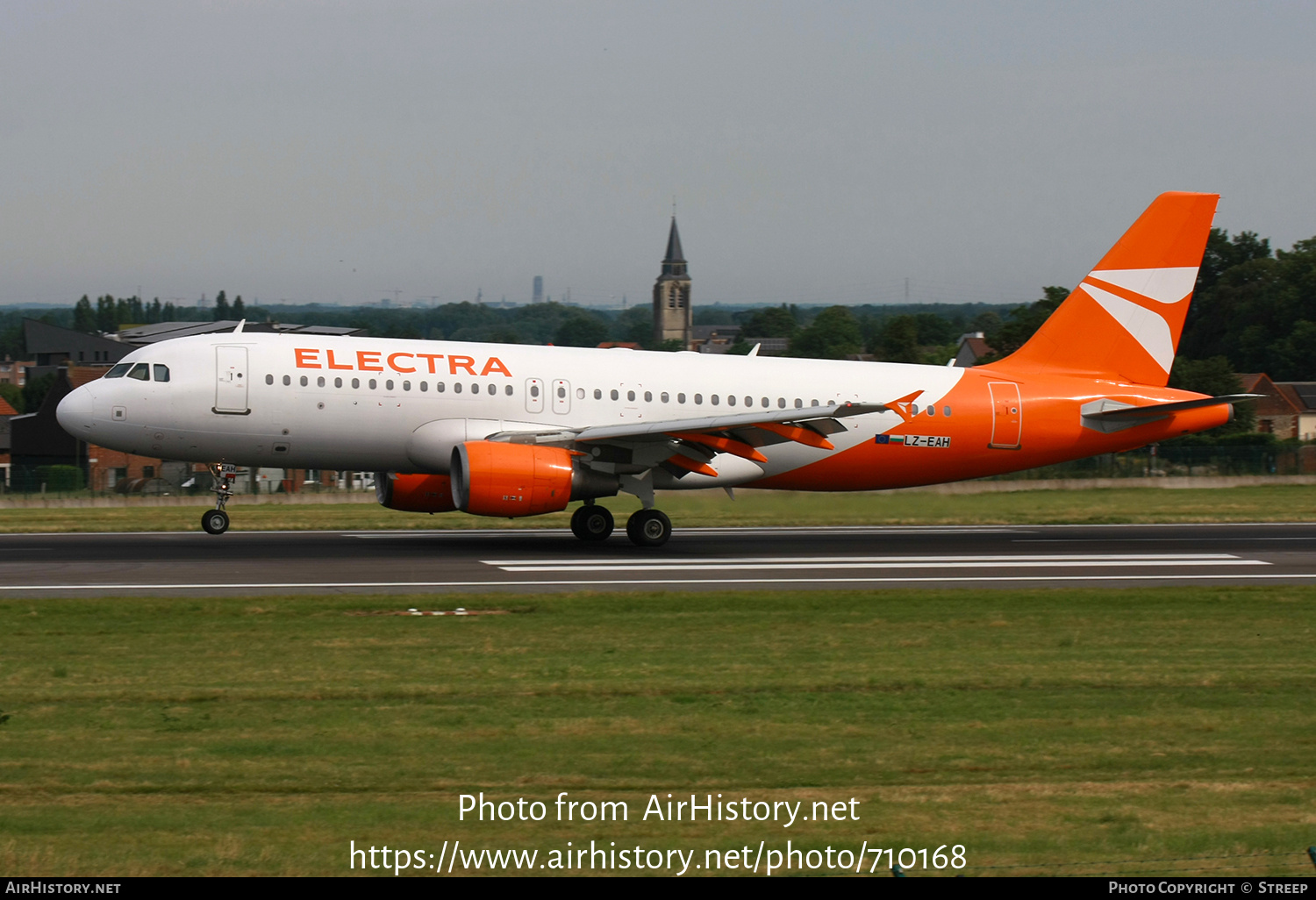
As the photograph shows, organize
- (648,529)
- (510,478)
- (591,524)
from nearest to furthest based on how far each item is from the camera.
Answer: (510,478) → (648,529) → (591,524)

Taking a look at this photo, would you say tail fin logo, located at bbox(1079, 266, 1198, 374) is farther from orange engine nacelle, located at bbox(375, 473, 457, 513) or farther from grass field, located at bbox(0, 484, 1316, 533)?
orange engine nacelle, located at bbox(375, 473, 457, 513)

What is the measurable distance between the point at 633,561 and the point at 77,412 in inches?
410

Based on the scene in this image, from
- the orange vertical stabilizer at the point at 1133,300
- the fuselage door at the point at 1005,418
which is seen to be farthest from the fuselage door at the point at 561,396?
the orange vertical stabilizer at the point at 1133,300

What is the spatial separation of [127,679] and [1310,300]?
106 meters

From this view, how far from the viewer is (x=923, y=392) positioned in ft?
88.1

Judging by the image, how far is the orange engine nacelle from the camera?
82.2 ft

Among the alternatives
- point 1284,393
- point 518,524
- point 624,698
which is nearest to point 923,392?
point 518,524

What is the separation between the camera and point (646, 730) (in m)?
10.4

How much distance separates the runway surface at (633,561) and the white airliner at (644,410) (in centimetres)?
127

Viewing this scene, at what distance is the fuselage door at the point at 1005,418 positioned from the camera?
27.0 meters

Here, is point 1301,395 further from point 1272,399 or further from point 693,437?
point 693,437

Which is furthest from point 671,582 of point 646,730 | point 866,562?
point 646,730

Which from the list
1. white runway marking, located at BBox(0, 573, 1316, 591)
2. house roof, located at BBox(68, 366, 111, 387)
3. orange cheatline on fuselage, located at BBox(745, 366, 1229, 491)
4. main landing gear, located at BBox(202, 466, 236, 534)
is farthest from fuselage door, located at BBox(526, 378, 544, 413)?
house roof, located at BBox(68, 366, 111, 387)

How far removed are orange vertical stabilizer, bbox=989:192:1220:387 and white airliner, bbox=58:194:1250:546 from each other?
0.04 m
